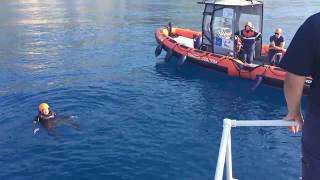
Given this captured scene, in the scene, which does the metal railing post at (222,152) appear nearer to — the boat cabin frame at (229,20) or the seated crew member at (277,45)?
the seated crew member at (277,45)

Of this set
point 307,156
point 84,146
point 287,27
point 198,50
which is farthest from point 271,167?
point 287,27

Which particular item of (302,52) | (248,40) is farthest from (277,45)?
(302,52)

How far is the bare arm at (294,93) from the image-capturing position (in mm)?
2805

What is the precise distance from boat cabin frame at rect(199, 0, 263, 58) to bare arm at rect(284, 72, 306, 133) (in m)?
14.1

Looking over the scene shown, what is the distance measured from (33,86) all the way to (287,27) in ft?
71.6

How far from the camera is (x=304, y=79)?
2.79m

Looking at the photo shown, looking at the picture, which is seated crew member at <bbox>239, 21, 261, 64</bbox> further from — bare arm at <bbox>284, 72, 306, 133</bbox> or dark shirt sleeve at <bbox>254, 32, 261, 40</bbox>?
bare arm at <bbox>284, 72, 306, 133</bbox>

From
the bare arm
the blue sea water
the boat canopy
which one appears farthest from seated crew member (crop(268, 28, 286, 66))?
the bare arm

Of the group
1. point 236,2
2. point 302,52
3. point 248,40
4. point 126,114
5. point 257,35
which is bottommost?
point 126,114

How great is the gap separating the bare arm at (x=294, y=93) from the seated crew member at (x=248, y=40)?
43.5 feet

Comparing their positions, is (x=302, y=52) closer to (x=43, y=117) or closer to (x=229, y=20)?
(x=43, y=117)

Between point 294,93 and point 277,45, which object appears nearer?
point 294,93

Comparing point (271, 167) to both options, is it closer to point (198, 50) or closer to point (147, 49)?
point (198, 50)

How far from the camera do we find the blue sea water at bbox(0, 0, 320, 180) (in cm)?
966
